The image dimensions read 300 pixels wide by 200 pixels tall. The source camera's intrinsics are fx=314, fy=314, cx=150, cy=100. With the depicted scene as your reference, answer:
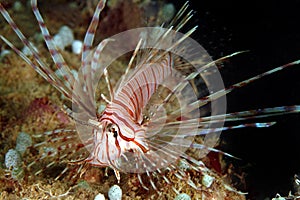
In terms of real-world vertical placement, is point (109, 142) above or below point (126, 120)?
below

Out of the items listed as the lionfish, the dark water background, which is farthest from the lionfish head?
the dark water background

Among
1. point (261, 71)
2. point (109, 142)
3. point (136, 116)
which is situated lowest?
point (261, 71)

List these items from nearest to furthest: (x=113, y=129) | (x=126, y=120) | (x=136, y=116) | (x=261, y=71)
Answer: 1. (x=113, y=129)
2. (x=126, y=120)
3. (x=136, y=116)
4. (x=261, y=71)

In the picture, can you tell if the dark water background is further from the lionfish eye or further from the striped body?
the lionfish eye

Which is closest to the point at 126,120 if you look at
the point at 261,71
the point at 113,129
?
the point at 113,129

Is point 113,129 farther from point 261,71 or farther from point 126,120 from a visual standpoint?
point 261,71

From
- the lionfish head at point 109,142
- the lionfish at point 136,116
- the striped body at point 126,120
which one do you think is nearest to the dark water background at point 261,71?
the lionfish at point 136,116

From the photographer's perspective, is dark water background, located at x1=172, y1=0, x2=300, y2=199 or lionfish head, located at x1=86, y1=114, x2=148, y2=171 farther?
dark water background, located at x1=172, y1=0, x2=300, y2=199

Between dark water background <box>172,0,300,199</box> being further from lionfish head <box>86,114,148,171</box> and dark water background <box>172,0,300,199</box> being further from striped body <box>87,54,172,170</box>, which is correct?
lionfish head <box>86,114,148,171</box>

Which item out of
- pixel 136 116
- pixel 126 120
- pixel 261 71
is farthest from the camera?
pixel 261 71
